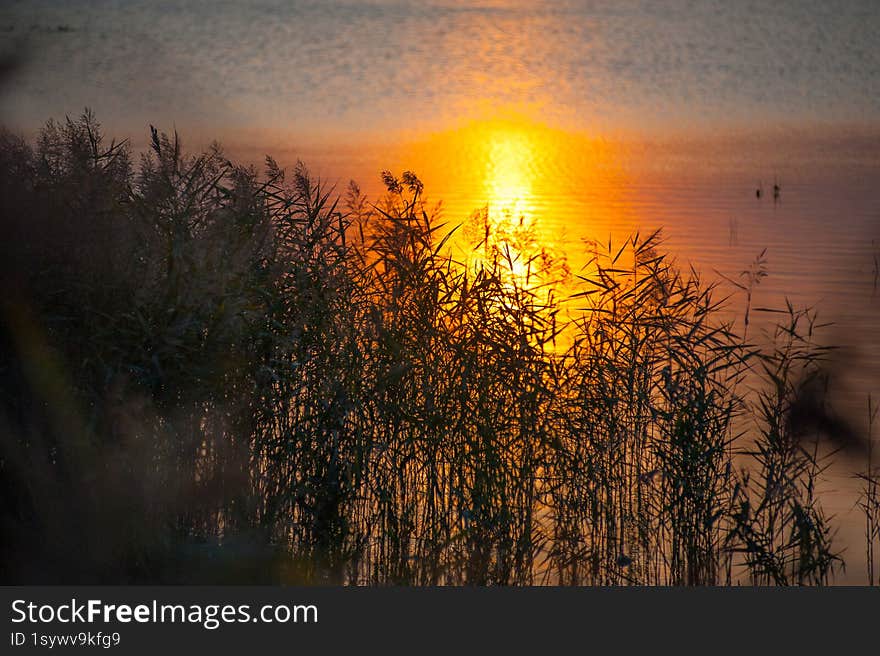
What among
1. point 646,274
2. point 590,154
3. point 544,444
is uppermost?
point 590,154

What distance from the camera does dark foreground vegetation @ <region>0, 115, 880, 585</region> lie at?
610 cm

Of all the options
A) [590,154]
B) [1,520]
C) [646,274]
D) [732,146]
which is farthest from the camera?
[732,146]

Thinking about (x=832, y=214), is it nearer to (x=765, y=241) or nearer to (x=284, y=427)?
(x=765, y=241)

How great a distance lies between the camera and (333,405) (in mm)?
6805

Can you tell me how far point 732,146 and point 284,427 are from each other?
47626 mm

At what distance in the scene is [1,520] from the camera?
5.92 m

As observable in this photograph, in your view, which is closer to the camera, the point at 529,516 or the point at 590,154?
the point at 529,516

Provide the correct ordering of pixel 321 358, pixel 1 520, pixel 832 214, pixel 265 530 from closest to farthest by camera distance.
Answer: pixel 1 520
pixel 265 530
pixel 321 358
pixel 832 214

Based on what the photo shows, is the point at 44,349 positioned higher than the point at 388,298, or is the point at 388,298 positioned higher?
the point at 388,298

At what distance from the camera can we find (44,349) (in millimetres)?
6062

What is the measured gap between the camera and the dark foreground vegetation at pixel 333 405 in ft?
20.0

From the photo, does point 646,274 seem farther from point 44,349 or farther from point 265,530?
point 44,349

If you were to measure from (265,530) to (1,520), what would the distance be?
1.44 m

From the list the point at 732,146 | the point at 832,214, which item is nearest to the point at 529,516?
the point at 832,214
